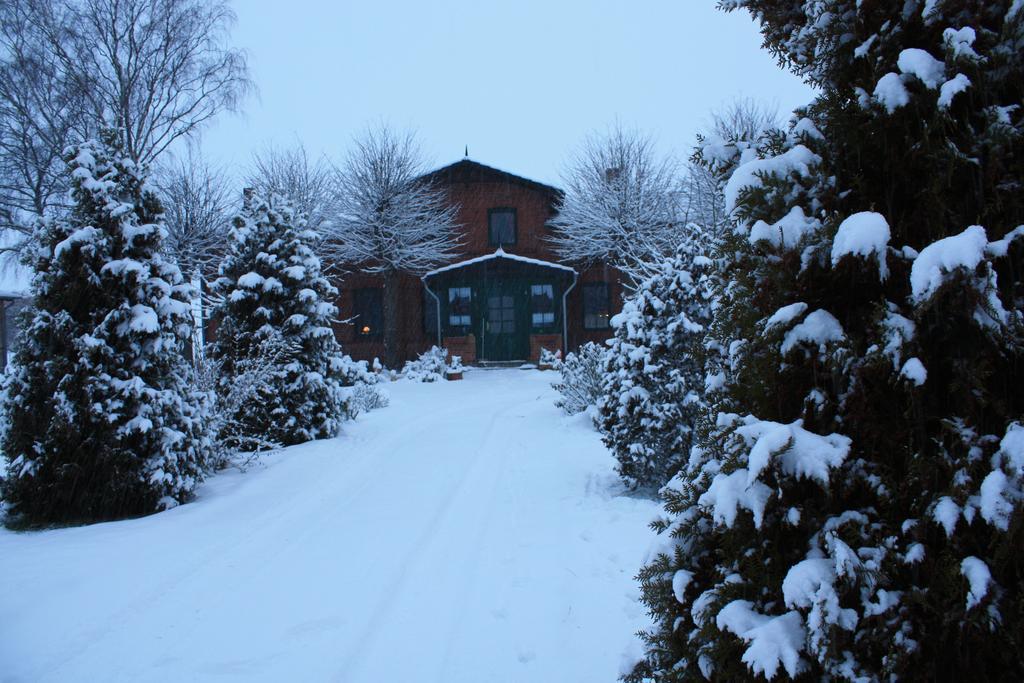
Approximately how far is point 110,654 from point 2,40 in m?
20.7

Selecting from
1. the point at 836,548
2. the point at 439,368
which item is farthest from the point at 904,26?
the point at 439,368

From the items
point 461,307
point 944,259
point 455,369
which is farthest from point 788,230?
point 461,307

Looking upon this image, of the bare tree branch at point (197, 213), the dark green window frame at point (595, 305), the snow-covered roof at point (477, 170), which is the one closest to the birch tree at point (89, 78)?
the bare tree branch at point (197, 213)

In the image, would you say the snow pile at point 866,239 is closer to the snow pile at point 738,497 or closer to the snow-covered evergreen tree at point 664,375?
the snow pile at point 738,497

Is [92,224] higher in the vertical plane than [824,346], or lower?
higher

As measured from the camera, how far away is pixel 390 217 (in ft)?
75.7

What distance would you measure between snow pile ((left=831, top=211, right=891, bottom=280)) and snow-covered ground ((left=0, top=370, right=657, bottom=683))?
2.44 m

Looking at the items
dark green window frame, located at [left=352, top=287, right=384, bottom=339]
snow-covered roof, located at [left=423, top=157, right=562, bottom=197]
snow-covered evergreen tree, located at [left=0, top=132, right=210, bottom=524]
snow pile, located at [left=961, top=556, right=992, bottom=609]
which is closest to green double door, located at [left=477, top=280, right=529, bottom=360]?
dark green window frame, located at [left=352, top=287, right=384, bottom=339]

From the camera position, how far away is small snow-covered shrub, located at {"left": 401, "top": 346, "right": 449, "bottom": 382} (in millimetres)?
18781

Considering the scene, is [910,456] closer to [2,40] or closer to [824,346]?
[824,346]

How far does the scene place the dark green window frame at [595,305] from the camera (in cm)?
2600

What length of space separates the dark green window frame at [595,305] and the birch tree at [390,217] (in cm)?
610

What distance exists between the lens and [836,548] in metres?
1.46

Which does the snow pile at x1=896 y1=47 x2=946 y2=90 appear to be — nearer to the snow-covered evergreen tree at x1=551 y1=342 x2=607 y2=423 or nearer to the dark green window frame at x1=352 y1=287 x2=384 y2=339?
the snow-covered evergreen tree at x1=551 y1=342 x2=607 y2=423
